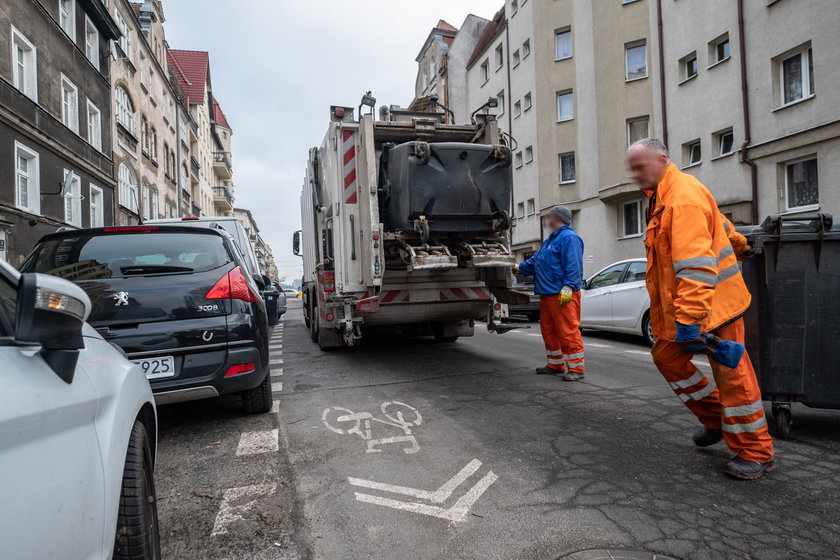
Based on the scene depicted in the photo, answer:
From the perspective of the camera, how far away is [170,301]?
Answer: 13.3 feet

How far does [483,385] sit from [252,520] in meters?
3.38

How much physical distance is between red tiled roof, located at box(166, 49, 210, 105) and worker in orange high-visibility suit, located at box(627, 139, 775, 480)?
42604 mm

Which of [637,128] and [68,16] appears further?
[637,128]

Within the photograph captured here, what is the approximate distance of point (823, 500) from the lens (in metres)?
2.84

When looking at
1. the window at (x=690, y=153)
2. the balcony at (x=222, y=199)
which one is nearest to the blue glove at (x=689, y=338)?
the window at (x=690, y=153)

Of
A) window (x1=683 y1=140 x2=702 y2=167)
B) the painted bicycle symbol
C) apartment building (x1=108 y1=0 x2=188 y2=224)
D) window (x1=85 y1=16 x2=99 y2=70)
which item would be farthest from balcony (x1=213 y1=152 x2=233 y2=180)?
the painted bicycle symbol

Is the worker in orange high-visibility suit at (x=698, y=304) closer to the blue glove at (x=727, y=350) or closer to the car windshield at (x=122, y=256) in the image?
the blue glove at (x=727, y=350)

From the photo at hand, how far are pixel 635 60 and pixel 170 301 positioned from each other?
20.8 m

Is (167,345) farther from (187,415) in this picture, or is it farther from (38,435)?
(38,435)

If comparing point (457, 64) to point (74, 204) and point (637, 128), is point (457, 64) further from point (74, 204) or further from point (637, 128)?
point (74, 204)

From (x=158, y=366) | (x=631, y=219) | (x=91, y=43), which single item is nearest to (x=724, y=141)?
(x=631, y=219)

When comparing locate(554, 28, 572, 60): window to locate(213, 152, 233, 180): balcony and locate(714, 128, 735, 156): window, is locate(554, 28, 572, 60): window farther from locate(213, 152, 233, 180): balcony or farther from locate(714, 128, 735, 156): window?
locate(213, 152, 233, 180): balcony

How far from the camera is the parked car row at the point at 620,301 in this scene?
9.33m

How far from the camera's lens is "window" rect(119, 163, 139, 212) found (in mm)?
22003
